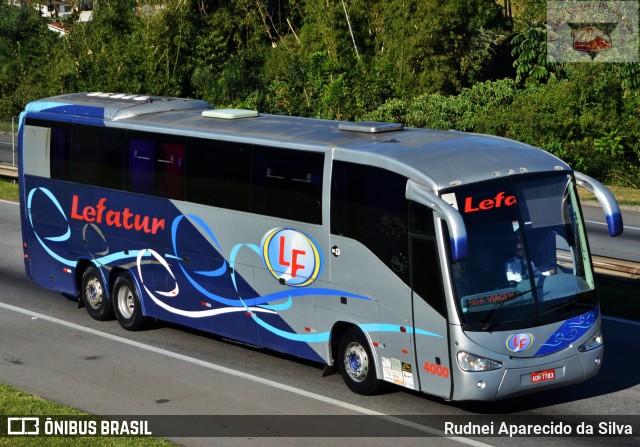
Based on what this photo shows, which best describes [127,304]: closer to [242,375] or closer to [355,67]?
[242,375]

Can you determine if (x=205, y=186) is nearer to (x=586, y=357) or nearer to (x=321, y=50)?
(x=586, y=357)

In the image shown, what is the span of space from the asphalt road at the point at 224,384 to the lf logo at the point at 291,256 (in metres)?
1.41

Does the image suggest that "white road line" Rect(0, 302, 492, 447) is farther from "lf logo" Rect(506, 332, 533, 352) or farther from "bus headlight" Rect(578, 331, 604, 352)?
"bus headlight" Rect(578, 331, 604, 352)

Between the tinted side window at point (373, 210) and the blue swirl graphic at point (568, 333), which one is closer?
the blue swirl graphic at point (568, 333)

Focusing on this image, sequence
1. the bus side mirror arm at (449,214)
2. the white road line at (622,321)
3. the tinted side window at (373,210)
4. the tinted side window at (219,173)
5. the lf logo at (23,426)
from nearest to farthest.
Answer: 1. the bus side mirror arm at (449,214)
2. the lf logo at (23,426)
3. the tinted side window at (373,210)
4. the tinted side window at (219,173)
5. the white road line at (622,321)

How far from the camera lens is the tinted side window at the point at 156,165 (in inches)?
629

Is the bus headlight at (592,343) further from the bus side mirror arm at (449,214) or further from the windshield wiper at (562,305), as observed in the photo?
the bus side mirror arm at (449,214)

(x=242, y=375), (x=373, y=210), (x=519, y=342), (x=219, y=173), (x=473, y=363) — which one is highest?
(x=219, y=173)

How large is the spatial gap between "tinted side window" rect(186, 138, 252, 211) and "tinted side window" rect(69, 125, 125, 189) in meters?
1.81

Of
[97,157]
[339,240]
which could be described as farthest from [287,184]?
[97,157]

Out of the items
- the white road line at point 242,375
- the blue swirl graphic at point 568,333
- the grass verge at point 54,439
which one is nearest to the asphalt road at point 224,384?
the white road line at point 242,375

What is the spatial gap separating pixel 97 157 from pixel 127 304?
2483 mm

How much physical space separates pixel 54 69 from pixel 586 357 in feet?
143

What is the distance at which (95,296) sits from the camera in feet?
59.0
